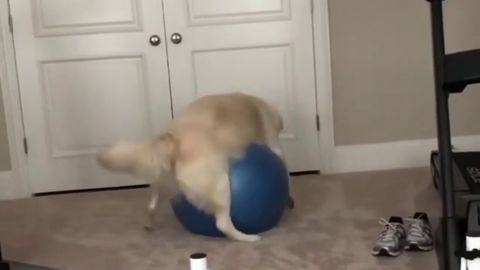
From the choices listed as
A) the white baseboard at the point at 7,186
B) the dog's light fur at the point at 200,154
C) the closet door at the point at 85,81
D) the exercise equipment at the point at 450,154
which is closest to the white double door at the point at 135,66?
the closet door at the point at 85,81

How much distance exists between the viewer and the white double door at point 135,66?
13.4 feet

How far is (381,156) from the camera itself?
430cm

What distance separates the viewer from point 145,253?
3199 mm

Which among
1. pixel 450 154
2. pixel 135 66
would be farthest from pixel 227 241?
pixel 135 66

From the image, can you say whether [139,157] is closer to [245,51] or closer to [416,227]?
[416,227]

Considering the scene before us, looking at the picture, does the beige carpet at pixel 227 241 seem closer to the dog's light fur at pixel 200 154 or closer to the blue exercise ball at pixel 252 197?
the blue exercise ball at pixel 252 197

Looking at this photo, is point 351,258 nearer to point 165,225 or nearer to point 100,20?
point 165,225

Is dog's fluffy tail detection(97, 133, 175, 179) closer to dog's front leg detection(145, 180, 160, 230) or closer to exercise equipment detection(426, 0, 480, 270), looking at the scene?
dog's front leg detection(145, 180, 160, 230)

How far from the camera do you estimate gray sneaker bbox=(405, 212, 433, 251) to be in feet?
9.82

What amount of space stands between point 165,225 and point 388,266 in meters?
1.07

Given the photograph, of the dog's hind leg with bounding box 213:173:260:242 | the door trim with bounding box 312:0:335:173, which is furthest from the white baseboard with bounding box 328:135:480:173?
the dog's hind leg with bounding box 213:173:260:242

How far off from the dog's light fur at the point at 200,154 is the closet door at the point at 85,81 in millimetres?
947

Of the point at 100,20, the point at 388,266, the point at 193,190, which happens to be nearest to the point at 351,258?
the point at 388,266

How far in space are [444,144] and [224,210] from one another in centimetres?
103
